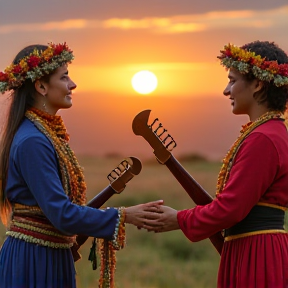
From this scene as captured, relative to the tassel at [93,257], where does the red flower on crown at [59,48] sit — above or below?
above

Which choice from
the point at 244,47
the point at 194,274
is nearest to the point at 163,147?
the point at 244,47

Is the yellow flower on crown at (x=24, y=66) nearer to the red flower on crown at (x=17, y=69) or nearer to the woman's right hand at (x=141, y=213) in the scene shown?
the red flower on crown at (x=17, y=69)

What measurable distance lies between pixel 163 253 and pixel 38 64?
12.2 metres

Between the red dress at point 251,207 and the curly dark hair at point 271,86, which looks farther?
the curly dark hair at point 271,86

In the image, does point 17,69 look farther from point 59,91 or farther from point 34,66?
point 59,91

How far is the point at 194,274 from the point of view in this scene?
14.6 metres

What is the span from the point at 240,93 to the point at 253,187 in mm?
677

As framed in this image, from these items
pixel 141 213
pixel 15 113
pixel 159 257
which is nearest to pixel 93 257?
pixel 141 213

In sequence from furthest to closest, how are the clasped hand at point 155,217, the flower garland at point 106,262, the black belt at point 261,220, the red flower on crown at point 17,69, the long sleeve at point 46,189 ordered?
the flower garland at point 106,262 < the clasped hand at point 155,217 < the red flower on crown at point 17,69 < the black belt at point 261,220 < the long sleeve at point 46,189

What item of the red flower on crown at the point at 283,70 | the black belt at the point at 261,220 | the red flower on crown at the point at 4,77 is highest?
the red flower on crown at the point at 4,77

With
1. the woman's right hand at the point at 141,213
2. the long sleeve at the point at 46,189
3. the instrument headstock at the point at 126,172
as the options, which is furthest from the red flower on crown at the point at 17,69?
the woman's right hand at the point at 141,213

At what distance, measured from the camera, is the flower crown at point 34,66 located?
576 centimetres

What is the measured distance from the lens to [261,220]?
569 centimetres

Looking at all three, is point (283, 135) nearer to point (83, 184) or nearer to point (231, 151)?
point (231, 151)
